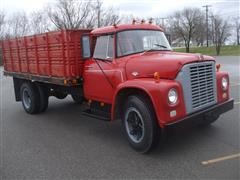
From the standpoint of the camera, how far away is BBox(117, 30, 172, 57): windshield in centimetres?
681

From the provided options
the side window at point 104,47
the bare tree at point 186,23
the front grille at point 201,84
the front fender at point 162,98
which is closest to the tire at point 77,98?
the side window at point 104,47

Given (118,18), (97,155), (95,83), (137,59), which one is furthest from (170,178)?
(118,18)

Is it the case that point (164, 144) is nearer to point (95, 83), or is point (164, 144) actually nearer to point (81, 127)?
point (95, 83)

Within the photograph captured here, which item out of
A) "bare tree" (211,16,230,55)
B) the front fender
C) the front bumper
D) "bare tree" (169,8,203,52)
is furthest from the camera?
"bare tree" (169,8,203,52)

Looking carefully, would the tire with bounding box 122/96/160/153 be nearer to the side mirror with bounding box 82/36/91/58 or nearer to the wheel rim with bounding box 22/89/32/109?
the side mirror with bounding box 82/36/91/58

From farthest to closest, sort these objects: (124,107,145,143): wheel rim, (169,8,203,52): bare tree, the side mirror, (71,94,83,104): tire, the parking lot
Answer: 1. (169,8,203,52): bare tree
2. (71,94,83,104): tire
3. the side mirror
4. (124,107,145,143): wheel rim
5. the parking lot

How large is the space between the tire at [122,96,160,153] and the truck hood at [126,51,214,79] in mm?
473

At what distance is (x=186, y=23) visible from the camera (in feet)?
208

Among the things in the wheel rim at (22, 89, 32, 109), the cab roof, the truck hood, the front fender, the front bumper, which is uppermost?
the cab roof

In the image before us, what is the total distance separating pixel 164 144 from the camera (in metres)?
6.33

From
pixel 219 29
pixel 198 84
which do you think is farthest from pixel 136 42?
pixel 219 29

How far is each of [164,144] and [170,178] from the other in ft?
4.69

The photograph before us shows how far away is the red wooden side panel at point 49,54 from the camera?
7.77 meters

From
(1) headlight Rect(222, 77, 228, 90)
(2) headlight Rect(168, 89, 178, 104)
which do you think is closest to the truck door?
(2) headlight Rect(168, 89, 178, 104)
